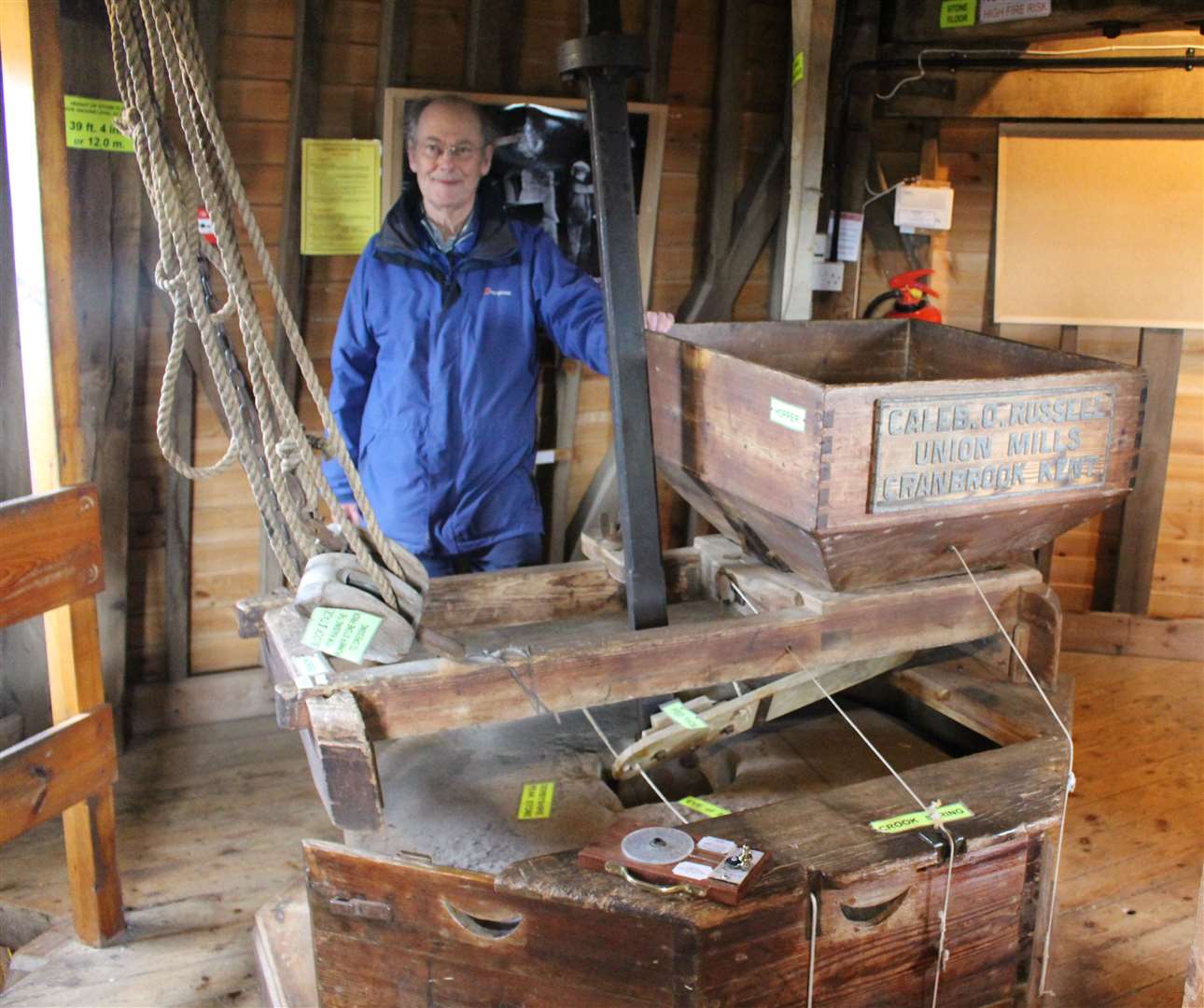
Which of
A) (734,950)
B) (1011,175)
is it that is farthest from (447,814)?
(1011,175)

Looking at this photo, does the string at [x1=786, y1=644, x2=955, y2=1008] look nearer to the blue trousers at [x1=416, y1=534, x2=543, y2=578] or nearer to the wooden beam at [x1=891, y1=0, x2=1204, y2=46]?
the blue trousers at [x1=416, y1=534, x2=543, y2=578]

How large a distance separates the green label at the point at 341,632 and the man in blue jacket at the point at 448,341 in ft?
4.37

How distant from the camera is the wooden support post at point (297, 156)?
3852mm

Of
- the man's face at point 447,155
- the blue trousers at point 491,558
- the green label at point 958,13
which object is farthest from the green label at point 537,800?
the green label at point 958,13

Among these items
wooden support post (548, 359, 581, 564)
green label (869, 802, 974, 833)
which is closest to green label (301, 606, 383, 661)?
green label (869, 802, 974, 833)

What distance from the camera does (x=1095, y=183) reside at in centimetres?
460

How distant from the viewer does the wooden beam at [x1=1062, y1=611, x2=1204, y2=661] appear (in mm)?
4918

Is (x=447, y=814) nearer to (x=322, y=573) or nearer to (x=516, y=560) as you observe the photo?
(x=322, y=573)

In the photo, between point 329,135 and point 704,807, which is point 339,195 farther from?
point 704,807

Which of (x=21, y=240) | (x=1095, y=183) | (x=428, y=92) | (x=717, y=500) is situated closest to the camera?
(x=717, y=500)

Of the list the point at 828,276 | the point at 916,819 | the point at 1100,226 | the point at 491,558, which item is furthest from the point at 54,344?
the point at 1100,226

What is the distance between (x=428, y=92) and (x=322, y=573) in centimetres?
238

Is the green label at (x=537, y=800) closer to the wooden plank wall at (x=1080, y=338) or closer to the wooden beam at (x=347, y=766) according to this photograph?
the wooden beam at (x=347, y=766)

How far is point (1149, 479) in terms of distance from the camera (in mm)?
4773
